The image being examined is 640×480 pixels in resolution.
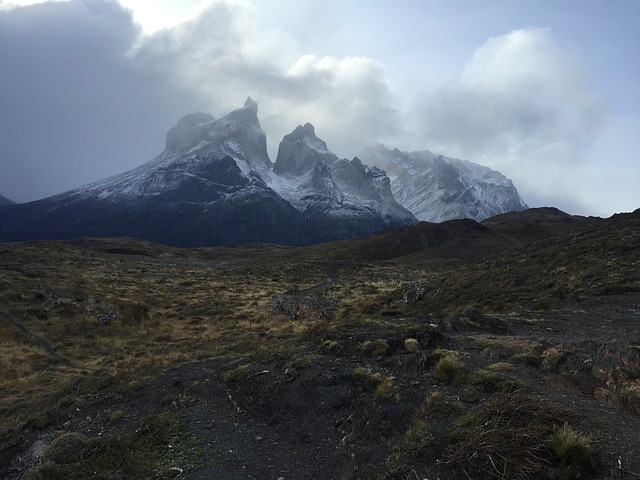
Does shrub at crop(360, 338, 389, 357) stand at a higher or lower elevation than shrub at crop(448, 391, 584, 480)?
lower

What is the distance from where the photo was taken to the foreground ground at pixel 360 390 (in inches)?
312

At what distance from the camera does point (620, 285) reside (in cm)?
2292

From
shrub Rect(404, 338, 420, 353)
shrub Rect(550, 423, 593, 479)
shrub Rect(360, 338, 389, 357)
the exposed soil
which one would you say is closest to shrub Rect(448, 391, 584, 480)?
shrub Rect(550, 423, 593, 479)

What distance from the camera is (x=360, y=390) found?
12.1 m

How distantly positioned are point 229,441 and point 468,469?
655 cm

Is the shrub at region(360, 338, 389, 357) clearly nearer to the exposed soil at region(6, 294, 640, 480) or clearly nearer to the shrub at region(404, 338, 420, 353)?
the exposed soil at region(6, 294, 640, 480)

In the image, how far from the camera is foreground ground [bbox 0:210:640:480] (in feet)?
26.0

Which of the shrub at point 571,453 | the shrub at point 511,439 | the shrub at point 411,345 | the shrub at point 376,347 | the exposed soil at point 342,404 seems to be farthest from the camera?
the shrub at point 376,347

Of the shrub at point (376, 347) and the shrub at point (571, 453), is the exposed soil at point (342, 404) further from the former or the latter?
the shrub at point (571, 453)

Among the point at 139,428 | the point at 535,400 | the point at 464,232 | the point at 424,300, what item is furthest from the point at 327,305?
the point at 464,232

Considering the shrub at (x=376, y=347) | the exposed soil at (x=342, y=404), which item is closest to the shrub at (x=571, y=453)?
the exposed soil at (x=342, y=404)

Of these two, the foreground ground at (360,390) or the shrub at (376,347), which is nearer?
the foreground ground at (360,390)

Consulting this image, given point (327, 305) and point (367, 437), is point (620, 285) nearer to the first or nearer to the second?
point (367, 437)

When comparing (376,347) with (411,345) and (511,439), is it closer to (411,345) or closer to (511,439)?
(411,345)
